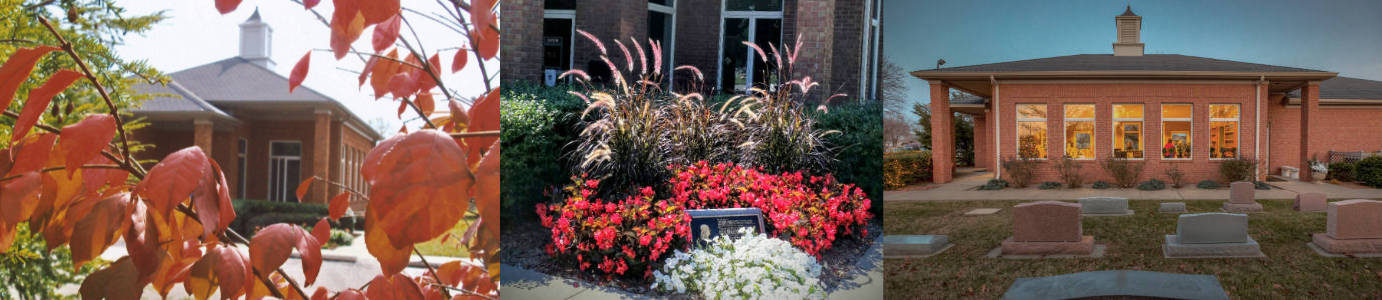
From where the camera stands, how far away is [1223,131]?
2445 millimetres

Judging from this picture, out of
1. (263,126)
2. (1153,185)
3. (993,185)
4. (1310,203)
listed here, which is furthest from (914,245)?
(263,126)

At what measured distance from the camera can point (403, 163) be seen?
2.23 feet

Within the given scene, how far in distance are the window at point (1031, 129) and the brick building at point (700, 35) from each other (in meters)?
0.53

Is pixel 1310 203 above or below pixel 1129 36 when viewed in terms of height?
below

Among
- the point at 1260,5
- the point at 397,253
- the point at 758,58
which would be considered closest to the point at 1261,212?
the point at 1260,5

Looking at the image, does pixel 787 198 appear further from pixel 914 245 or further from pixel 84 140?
pixel 84 140

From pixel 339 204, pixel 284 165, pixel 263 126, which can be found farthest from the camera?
pixel 284 165

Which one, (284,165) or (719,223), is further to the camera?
(284,165)

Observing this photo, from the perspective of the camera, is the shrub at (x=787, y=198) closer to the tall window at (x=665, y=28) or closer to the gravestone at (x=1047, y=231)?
the tall window at (x=665, y=28)

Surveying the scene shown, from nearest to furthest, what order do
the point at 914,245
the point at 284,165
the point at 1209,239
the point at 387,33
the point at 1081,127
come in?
the point at 387,33
the point at 1081,127
the point at 1209,239
the point at 914,245
the point at 284,165

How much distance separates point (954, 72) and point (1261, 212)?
118cm

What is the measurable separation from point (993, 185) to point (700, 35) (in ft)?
4.04

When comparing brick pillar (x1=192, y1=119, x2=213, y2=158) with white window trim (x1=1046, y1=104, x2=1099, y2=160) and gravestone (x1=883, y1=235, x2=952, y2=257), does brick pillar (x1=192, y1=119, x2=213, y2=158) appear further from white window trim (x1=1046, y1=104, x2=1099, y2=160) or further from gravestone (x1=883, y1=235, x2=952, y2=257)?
white window trim (x1=1046, y1=104, x2=1099, y2=160)

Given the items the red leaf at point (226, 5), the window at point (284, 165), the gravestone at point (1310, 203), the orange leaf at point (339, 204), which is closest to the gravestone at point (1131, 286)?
the gravestone at point (1310, 203)
